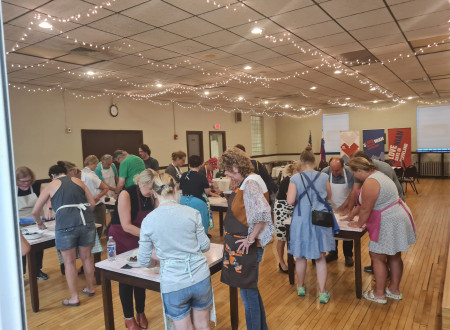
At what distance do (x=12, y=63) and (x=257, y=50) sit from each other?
13.0ft

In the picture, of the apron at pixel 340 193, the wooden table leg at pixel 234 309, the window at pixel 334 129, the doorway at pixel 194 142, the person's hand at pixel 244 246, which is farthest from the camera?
the window at pixel 334 129

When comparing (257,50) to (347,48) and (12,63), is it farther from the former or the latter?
(12,63)

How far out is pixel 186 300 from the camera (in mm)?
2143

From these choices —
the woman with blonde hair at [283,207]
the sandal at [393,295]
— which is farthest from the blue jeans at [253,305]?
the sandal at [393,295]

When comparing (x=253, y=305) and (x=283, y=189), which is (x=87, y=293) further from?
(x=283, y=189)

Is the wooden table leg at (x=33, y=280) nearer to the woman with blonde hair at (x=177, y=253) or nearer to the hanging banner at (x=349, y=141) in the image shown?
the woman with blonde hair at (x=177, y=253)

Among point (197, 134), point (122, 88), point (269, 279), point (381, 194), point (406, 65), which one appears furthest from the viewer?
point (197, 134)

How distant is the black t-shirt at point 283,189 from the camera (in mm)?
4051

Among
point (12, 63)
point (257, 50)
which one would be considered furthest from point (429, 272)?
point (12, 63)

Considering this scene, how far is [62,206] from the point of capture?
3.43 m

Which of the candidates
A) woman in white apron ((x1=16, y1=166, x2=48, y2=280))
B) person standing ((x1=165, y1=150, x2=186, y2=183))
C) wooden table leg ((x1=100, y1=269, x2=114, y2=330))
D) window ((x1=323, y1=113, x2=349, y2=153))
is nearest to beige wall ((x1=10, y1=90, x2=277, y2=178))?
woman in white apron ((x1=16, y1=166, x2=48, y2=280))

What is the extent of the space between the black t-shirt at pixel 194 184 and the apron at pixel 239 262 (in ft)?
6.64

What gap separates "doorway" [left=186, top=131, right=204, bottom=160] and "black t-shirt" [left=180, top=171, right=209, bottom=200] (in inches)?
275

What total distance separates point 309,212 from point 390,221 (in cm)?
75
